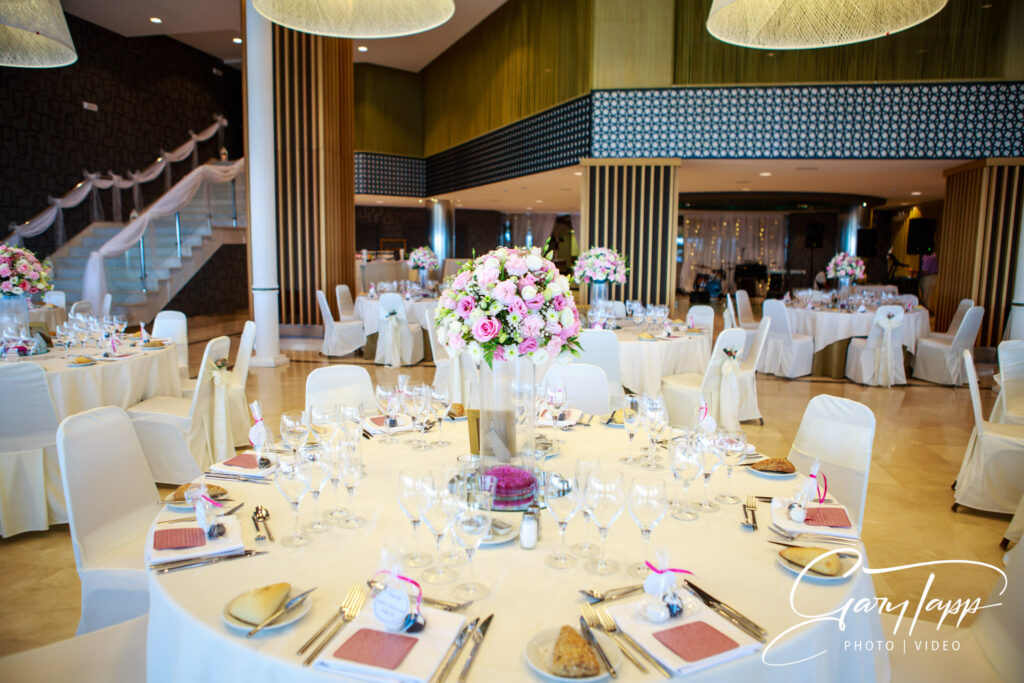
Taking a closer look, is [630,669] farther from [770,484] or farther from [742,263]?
[742,263]

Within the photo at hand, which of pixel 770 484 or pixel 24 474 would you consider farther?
pixel 24 474

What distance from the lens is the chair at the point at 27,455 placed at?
11.4 feet

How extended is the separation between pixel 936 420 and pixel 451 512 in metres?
6.34

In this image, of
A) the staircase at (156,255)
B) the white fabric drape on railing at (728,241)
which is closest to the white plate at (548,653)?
the staircase at (156,255)

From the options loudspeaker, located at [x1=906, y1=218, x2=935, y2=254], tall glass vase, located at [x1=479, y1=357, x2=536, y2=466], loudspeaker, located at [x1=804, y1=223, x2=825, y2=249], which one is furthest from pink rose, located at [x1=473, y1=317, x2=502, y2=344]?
loudspeaker, located at [x1=804, y1=223, x2=825, y2=249]

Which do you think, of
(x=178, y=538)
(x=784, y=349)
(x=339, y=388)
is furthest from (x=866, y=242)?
(x=178, y=538)

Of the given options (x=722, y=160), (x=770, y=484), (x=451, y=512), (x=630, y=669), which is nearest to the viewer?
(x=630, y=669)

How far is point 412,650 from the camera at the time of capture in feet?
4.05

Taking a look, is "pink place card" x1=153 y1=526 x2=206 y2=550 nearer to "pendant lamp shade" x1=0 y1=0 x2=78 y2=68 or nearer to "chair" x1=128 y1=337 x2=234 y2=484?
"chair" x1=128 y1=337 x2=234 y2=484

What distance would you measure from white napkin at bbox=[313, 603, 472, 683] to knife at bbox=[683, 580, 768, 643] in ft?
1.75

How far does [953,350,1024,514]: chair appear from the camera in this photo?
3797mm

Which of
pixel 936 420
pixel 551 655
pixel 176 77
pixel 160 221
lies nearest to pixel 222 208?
pixel 160 221

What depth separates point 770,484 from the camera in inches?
84.7

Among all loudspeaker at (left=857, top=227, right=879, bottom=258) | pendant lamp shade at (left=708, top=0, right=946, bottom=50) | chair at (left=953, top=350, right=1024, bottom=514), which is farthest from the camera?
loudspeaker at (left=857, top=227, right=879, bottom=258)
